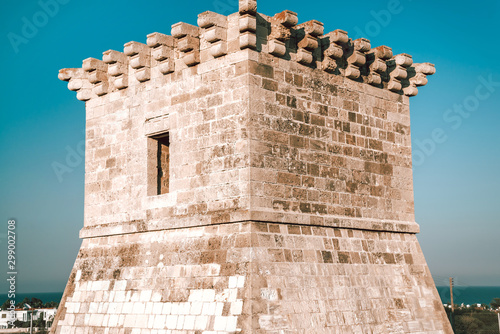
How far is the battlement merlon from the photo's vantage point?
9945 mm

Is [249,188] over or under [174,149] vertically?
under

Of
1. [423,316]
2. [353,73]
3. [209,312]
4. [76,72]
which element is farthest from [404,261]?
[76,72]

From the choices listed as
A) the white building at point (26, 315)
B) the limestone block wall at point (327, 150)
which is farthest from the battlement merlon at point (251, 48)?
the white building at point (26, 315)

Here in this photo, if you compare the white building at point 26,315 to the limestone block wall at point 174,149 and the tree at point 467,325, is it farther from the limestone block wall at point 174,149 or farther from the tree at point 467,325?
the limestone block wall at point 174,149

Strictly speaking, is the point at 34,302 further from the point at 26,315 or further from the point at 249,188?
the point at 249,188

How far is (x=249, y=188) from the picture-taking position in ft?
30.7

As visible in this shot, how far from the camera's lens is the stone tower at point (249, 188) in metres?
9.54

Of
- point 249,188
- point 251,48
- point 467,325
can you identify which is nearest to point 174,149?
point 249,188

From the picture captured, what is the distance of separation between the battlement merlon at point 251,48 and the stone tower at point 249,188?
3cm

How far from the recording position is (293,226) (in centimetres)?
994

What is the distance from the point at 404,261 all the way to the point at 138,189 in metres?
4.93

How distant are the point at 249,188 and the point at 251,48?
2099 mm

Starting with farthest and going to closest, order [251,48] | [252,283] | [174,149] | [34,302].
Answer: [34,302] < [174,149] < [251,48] < [252,283]

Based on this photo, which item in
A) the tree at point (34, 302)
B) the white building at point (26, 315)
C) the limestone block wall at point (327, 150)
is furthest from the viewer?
the white building at point (26, 315)
